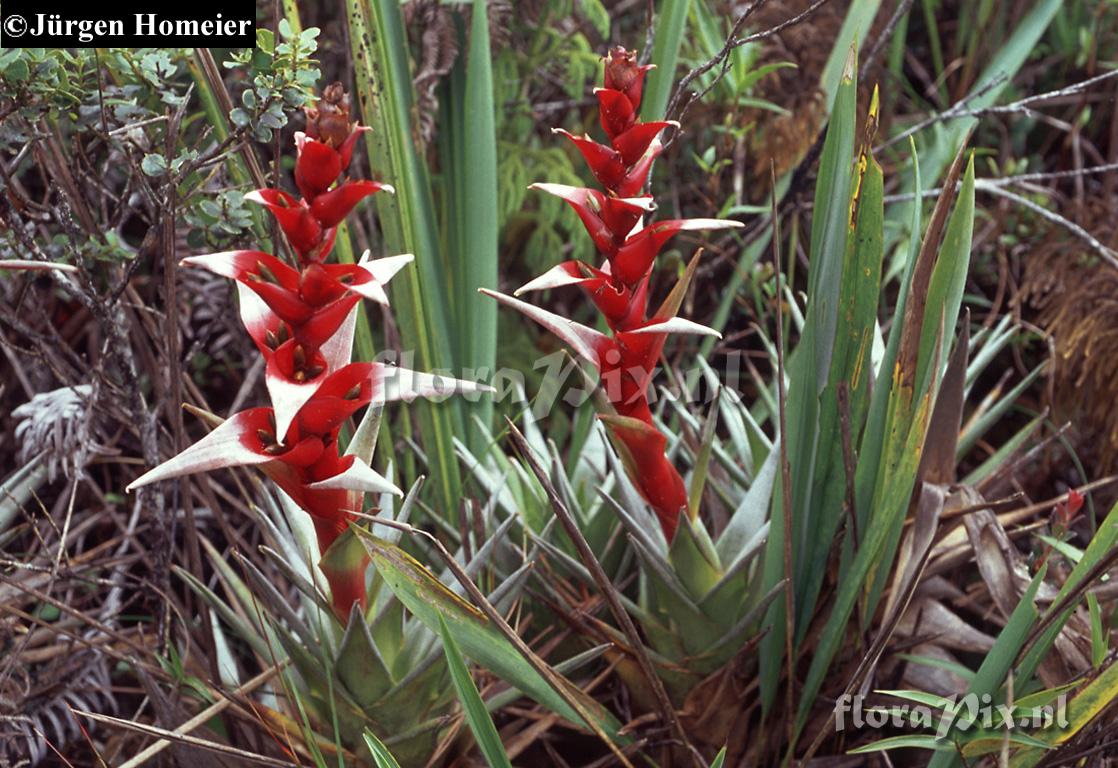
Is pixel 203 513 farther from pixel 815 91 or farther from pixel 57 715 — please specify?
pixel 815 91

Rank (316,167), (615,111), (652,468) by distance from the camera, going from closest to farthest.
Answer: (316,167) < (615,111) < (652,468)

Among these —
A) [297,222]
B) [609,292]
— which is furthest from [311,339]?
[609,292]

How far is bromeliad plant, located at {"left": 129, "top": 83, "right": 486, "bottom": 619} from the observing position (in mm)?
594

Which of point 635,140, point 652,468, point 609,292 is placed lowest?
point 652,468

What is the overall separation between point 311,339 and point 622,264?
0.23 m

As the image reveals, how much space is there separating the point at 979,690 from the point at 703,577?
228 mm

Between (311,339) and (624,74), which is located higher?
(624,74)

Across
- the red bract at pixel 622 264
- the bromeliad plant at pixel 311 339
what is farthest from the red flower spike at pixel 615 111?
the bromeliad plant at pixel 311 339

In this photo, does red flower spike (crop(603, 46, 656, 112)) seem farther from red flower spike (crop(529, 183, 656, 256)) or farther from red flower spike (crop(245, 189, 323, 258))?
red flower spike (crop(245, 189, 323, 258))

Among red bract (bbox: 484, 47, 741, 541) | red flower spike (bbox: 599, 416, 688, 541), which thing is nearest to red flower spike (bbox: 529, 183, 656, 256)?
red bract (bbox: 484, 47, 741, 541)

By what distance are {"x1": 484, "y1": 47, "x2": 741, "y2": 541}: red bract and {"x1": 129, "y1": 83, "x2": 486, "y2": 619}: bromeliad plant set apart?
102 millimetres

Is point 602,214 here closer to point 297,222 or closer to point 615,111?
point 615,111

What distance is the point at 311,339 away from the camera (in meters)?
0.63

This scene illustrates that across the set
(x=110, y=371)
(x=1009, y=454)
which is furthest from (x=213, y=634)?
(x=1009, y=454)
